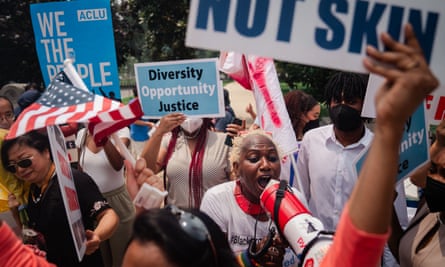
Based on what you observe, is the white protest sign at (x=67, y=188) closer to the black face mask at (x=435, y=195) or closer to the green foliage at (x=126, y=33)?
the black face mask at (x=435, y=195)

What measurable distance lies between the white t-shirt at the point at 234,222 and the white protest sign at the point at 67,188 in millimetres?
704

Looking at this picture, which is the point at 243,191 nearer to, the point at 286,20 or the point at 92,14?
the point at 286,20

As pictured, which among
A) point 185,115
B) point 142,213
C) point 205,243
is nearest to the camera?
point 205,243

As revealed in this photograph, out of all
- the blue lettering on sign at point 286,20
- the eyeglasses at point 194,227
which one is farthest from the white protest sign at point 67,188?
the blue lettering on sign at point 286,20

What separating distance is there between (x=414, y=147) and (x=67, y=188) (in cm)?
170

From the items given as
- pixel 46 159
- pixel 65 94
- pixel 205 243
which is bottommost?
pixel 46 159

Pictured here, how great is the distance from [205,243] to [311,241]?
0.43 m

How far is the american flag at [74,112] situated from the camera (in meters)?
1.91

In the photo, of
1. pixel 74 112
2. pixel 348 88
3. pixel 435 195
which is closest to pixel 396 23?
pixel 435 195

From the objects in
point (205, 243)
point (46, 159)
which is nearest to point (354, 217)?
point (205, 243)

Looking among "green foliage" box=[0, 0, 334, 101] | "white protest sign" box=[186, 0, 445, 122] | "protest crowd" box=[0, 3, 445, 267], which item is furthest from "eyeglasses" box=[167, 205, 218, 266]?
"green foliage" box=[0, 0, 334, 101]

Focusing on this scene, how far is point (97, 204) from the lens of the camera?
2623mm

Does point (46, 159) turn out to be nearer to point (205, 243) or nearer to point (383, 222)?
point (205, 243)

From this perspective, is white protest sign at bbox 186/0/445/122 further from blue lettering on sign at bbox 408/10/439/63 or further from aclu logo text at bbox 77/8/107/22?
aclu logo text at bbox 77/8/107/22
